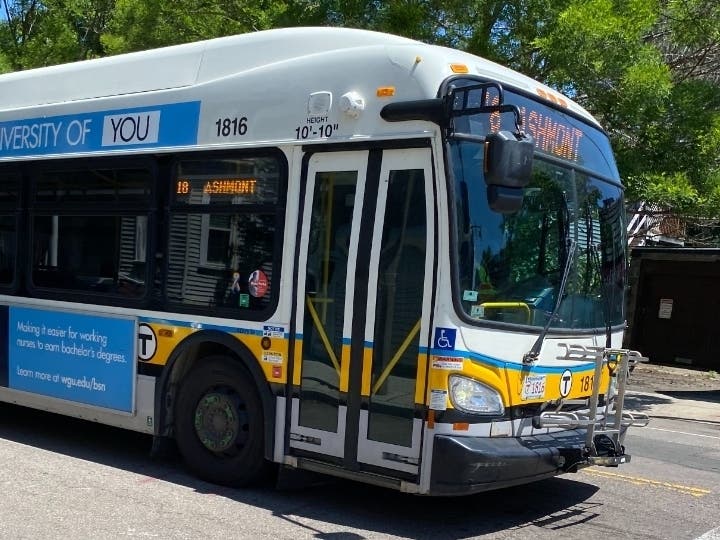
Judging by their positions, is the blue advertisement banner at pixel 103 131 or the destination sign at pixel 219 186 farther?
the blue advertisement banner at pixel 103 131

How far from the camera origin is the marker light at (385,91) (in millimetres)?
5968

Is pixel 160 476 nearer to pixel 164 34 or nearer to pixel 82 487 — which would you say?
pixel 82 487

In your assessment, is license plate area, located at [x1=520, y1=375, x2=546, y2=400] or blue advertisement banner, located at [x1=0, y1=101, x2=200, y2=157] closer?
license plate area, located at [x1=520, y1=375, x2=546, y2=400]

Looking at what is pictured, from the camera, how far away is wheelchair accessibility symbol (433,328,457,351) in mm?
5512

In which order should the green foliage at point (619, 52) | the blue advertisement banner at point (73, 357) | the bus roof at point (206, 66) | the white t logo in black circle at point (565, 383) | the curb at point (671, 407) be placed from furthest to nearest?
the curb at point (671, 407), the green foliage at point (619, 52), the blue advertisement banner at point (73, 357), the bus roof at point (206, 66), the white t logo in black circle at point (565, 383)

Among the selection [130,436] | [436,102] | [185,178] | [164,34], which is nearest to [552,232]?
[436,102]

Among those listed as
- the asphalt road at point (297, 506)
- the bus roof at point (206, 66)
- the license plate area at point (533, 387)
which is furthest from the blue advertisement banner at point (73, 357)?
the license plate area at point (533, 387)

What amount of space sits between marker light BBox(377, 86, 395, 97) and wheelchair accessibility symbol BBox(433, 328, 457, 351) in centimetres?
168

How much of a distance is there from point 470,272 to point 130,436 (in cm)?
467

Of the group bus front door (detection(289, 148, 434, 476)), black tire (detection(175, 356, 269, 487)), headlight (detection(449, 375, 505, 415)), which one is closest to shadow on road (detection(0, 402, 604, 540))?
black tire (detection(175, 356, 269, 487))

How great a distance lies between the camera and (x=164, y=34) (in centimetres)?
1562

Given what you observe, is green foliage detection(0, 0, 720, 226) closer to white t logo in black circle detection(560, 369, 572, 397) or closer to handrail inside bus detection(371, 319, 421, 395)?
white t logo in black circle detection(560, 369, 572, 397)

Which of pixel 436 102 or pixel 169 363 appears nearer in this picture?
pixel 436 102

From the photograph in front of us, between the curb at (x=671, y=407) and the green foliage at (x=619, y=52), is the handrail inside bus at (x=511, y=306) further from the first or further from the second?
the curb at (x=671, y=407)
